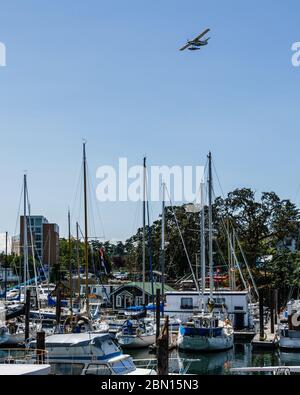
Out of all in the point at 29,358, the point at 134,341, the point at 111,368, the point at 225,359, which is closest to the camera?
the point at 111,368

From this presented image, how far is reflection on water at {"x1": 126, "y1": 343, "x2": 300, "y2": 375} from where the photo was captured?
139 ft

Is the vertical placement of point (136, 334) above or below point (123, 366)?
below

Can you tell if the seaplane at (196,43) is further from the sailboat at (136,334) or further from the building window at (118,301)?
the building window at (118,301)

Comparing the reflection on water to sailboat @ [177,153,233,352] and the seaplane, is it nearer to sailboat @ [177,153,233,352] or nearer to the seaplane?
sailboat @ [177,153,233,352]

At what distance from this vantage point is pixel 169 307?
62188 mm

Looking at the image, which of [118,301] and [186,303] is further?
[118,301]

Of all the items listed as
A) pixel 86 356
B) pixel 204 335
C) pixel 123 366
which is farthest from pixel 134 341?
pixel 123 366

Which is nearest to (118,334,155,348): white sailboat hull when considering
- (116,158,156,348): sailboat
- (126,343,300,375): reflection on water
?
(116,158,156,348): sailboat

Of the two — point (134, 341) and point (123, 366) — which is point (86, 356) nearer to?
point (123, 366)

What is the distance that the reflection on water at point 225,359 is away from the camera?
42.5m

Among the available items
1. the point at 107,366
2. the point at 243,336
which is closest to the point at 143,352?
the point at 243,336

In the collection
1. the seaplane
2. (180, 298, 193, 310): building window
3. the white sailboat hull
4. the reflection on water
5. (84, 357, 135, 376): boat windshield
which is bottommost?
the reflection on water

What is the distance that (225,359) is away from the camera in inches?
1825
